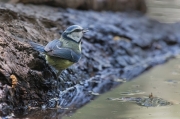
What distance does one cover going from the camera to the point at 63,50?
4.55 metres

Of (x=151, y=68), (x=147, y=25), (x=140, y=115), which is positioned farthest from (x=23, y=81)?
(x=147, y=25)

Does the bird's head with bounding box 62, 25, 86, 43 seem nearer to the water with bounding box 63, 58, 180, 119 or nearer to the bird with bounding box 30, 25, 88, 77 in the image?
the bird with bounding box 30, 25, 88, 77

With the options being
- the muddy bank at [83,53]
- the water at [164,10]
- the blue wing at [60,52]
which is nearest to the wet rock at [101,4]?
the muddy bank at [83,53]

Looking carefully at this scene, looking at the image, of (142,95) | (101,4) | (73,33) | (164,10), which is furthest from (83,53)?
(164,10)

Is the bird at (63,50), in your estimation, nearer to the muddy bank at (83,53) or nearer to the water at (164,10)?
the muddy bank at (83,53)

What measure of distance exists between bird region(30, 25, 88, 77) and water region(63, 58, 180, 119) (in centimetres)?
60

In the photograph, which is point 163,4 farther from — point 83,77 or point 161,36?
point 83,77

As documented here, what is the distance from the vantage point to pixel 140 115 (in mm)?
4328

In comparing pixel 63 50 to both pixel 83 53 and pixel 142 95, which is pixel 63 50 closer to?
pixel 142 95

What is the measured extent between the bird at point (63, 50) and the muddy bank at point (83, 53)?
255mm

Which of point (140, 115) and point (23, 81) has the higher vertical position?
point (23, 81)

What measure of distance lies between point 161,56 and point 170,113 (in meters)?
4.76

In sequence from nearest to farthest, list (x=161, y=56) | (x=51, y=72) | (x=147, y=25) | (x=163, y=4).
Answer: (x=51, y=72), (x=161, y=56), (x=147, y=25), (x=163, y=4)

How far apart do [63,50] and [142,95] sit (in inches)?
57.9
